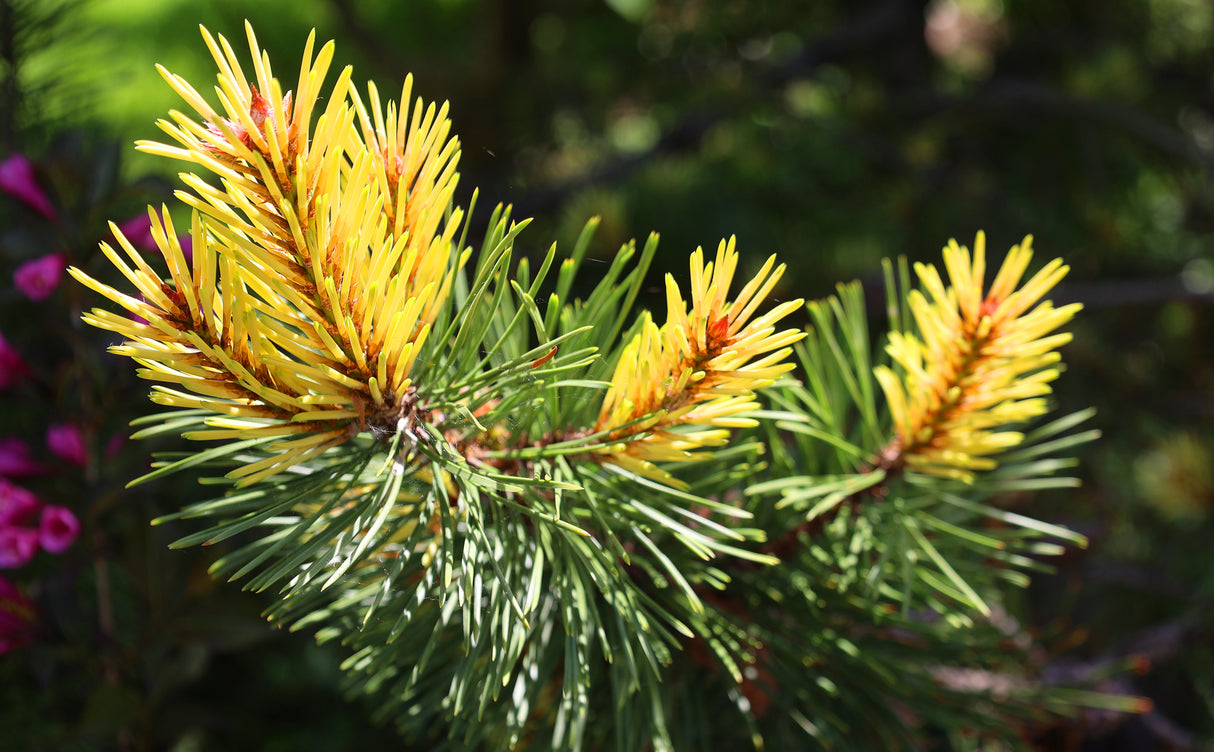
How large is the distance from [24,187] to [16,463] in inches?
6.3

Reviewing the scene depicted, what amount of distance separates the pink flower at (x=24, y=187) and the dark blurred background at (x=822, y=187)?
3 cm

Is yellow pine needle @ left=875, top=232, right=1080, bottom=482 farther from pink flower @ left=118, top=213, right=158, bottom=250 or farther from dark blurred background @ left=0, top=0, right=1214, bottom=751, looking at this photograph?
pink flower @ left=118, top=213, right=158, bottom=250

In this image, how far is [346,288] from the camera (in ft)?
0.78

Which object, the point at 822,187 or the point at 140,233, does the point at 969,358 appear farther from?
the point at 822,187

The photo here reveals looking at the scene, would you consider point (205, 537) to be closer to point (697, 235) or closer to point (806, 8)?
point (697, 235)

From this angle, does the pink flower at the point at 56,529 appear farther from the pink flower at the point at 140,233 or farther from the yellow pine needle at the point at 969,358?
the yellow pine needle at the point at 969,358

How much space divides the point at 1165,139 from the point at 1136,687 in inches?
22.7

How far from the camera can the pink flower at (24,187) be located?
46 cm

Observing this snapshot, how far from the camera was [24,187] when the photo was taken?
461 mm

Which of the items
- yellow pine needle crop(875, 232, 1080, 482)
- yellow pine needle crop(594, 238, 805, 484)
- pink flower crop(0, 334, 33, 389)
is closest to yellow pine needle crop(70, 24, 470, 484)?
yellow pine needle crop(594, 238, 805, 484)

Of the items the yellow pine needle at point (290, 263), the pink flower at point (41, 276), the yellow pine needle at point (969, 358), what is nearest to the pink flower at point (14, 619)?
the pink flower at point (41, 276)

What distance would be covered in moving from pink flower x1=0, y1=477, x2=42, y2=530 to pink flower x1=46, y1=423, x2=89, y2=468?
3 centimetres

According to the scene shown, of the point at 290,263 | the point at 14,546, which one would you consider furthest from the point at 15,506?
the point at 290,263

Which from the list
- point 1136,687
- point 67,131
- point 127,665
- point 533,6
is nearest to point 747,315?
point 127,665
